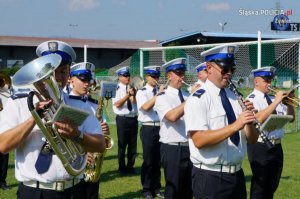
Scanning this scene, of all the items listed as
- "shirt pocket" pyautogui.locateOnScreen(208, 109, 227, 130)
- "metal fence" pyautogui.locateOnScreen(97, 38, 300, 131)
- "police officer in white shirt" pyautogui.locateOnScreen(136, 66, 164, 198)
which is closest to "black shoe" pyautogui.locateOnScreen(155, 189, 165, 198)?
"police officer in white shirt" pyautogui.locateOnScreen(136, 66, 164, 198)

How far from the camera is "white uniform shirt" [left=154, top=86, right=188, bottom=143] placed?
639cm

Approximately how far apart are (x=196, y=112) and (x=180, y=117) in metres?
1.99

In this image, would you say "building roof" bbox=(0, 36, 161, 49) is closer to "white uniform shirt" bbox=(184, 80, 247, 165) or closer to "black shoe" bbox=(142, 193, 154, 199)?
"black shoe" bbox=(142, 193, 154, 199)

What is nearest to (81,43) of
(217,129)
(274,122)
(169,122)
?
(169,122)

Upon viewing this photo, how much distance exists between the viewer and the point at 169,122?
6430mm

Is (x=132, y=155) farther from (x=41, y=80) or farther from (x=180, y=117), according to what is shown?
(x=41, y=80)

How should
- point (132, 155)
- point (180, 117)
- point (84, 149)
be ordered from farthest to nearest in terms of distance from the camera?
1. point (132, 155)
2. point (180, 117)
3. point (84, 149)

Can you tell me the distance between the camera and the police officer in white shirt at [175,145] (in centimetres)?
638

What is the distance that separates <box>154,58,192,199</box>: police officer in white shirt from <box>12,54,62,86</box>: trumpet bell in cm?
328

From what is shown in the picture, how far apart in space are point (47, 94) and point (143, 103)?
591cm

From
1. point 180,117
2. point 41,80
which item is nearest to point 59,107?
point 41,80

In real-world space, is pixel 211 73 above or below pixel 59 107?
above

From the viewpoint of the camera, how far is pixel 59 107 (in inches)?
116

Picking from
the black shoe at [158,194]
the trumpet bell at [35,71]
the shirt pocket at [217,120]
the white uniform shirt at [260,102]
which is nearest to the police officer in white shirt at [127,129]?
the black shoe at [158,194]
